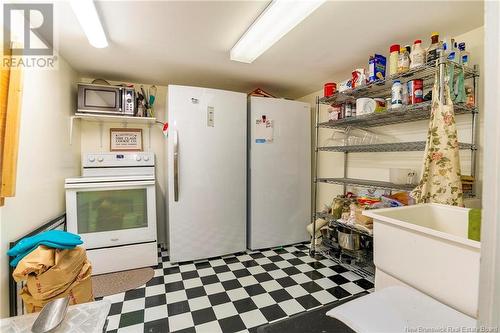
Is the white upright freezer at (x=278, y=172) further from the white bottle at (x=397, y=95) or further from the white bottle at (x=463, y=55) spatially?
the white bottle at (x=463, y=55)

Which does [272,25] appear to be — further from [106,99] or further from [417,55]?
[106,99]

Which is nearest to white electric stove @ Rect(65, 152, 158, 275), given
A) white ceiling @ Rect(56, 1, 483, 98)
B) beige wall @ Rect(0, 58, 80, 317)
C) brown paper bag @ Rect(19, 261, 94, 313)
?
beige wall @ Rect(0, 58, 80, 317)

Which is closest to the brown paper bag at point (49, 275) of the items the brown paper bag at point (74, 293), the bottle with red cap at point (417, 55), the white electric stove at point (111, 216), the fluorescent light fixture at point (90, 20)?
the brown paper bag at point (74, 293)

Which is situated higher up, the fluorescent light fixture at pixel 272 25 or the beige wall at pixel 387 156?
the fluorescent light fixture at pixel 272 25

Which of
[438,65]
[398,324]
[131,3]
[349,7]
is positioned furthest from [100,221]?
[438,65]

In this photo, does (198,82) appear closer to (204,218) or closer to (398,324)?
(204,218)

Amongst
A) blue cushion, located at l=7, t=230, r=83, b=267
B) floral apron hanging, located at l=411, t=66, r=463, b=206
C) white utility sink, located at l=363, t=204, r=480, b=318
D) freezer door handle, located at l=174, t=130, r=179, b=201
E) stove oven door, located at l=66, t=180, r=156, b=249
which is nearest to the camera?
white utility sink, located at l=363, t=204, r=480, b=318

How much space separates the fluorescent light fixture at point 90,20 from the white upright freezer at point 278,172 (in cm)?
149

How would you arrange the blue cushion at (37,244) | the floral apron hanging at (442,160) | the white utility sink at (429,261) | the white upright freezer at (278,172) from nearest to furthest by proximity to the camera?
the white utility sink at (429,261) → the blue cushion at (37,244) → the floral apron hanging at (442,160) → the white upright freezer at (278,172)

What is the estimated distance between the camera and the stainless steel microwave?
2330mm

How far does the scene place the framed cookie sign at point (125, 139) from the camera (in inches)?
110

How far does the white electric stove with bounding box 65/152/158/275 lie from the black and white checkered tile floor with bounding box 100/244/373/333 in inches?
12.9

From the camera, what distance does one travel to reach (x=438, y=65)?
1442mm

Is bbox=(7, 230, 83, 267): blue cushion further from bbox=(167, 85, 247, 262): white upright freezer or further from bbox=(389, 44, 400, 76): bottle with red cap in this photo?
bbox=(389, 44, 400, 76): bottle with red cap
